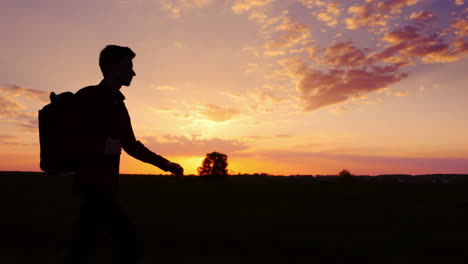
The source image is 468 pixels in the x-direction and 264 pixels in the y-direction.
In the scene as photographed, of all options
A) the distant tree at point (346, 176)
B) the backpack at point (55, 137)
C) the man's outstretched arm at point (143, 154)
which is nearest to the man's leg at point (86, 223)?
the backpack at point (55, 137)

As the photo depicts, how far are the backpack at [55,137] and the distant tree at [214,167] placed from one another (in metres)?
36.7

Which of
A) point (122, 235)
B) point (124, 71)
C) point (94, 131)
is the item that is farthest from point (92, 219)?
point (124, 71)

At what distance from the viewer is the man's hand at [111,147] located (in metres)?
2.94

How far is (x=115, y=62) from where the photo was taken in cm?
336

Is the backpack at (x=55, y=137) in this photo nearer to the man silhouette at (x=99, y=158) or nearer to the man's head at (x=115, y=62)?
the man silhouette at (x=99, y=158)

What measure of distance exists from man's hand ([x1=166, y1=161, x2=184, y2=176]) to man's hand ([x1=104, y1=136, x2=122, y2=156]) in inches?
32.1

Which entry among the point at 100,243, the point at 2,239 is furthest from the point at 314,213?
the point at 2,239

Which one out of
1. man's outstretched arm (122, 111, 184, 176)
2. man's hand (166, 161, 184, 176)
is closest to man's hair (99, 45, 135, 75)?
man's outstretched arm (122, 111, 184, 176)

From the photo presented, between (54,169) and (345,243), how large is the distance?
622 centimetres

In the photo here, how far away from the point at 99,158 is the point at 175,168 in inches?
34.4

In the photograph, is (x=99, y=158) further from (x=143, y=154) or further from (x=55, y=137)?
(x=143, y=154)

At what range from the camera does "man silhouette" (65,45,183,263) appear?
9.63 ft

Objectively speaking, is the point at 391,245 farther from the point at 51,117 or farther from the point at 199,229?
the point at 51,117

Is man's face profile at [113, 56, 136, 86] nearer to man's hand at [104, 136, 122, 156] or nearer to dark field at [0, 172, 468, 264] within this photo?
man's hand at [104, 136, 122, 156]
